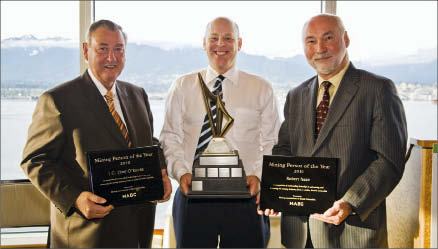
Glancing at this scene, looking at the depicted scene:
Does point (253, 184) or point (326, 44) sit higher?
point (326, 44)

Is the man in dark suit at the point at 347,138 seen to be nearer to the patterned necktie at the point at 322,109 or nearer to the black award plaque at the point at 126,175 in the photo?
the patterned necktie at the point at 322,109

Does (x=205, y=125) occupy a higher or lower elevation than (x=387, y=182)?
higher

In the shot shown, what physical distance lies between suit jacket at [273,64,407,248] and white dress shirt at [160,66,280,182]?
0.50 meters

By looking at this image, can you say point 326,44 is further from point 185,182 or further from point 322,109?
point 185,182

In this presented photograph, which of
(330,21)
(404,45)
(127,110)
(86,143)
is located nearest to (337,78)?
(330,21)

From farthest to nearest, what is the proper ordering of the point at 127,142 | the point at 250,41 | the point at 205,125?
the point at 250,41, the point at 205,125, the point at 127,142

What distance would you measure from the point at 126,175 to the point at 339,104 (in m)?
1.02

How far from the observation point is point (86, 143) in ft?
5.79

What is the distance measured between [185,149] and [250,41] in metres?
1.47

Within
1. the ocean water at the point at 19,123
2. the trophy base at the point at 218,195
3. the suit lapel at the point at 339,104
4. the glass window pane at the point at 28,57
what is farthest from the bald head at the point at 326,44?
the glass window pane at the point at 28,57

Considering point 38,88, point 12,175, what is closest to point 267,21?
point 38,88

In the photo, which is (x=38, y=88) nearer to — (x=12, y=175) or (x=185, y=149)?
(x=12, y=175)

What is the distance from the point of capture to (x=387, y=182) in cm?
165

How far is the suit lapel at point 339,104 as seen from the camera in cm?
169
